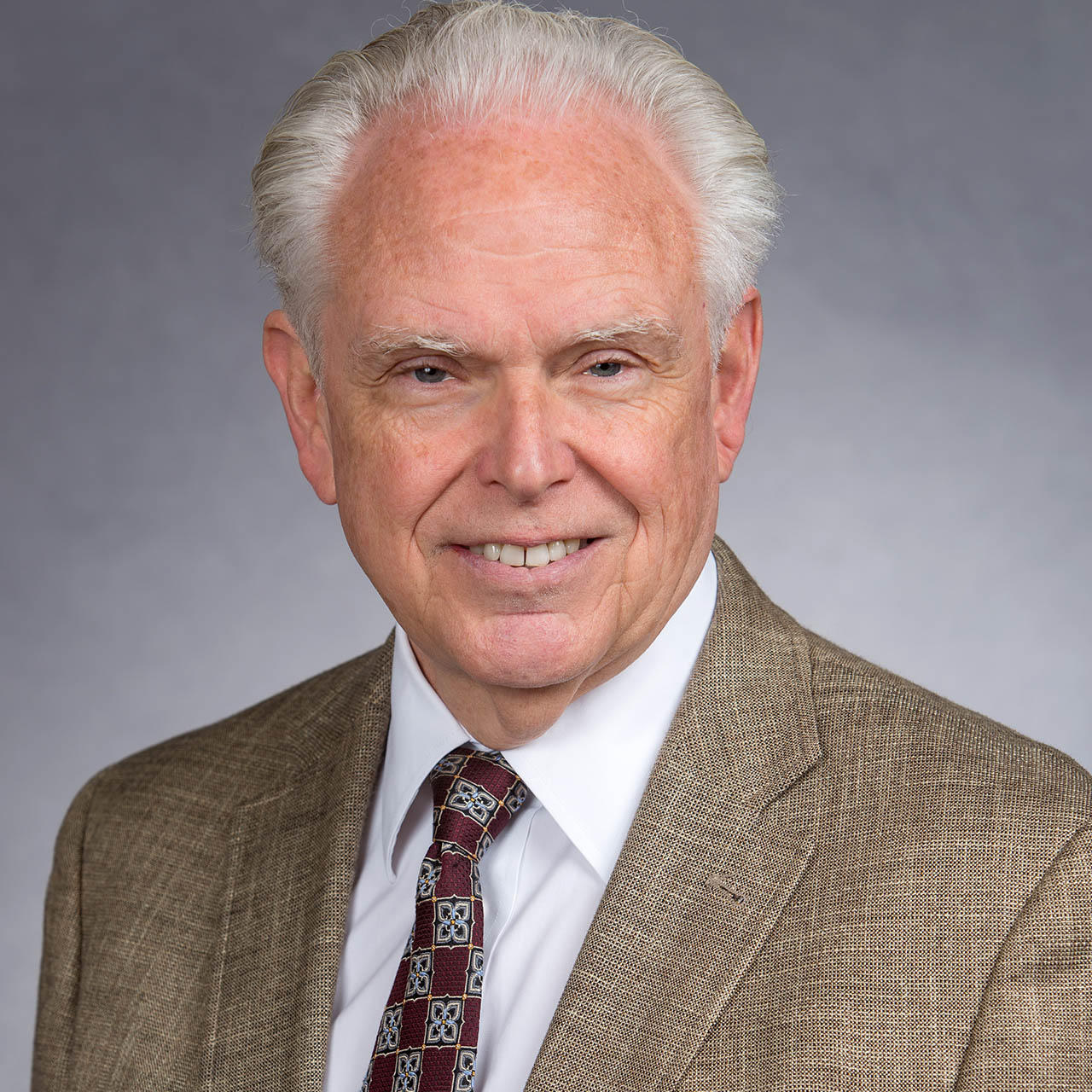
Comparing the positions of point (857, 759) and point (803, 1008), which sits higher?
point (857, 759)

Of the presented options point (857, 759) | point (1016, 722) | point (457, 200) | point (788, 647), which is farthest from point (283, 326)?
point (1016, 722)

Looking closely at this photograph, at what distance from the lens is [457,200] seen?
7.74 feet

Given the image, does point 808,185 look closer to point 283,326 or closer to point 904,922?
point 283,326

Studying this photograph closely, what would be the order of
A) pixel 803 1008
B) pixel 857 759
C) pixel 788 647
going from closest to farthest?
1. pixel 803 1008
2. pixel 857 759
3. pixel 788 647

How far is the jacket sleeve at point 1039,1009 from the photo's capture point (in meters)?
2.18

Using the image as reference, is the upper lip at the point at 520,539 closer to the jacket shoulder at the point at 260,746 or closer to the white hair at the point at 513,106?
the white hair at the point at 513,106

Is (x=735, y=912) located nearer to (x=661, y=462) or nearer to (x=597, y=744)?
(x=597, y=744)

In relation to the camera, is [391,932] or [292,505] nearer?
[391,932]

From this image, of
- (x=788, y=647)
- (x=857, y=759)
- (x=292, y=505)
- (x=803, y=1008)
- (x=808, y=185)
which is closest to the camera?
(x=803, y=1008)

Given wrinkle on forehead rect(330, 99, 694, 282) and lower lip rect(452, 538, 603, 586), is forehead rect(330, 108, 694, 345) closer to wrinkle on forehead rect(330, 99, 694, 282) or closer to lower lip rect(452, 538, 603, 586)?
wrinkle on forehead rect(330, 99, 694, 282)

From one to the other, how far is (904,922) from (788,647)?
1.73 ft

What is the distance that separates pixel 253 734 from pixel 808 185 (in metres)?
2.29

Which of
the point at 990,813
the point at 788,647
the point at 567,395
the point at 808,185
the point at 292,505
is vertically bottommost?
the point at 990,813

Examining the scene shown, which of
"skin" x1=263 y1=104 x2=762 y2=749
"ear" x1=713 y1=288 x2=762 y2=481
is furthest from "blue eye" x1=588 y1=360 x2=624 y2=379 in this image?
"ear" x1=713 y1=288 x2=762 y2=481
